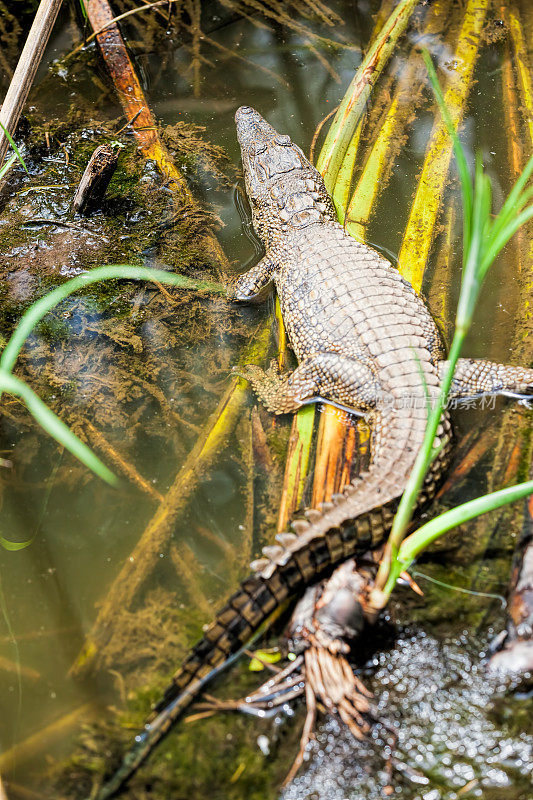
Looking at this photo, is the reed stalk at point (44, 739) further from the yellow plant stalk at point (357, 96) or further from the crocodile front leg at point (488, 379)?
the yellow plant stalk at point (357, 96)

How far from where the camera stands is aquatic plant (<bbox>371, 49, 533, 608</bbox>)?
192 centimetres

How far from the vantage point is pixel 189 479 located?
3230mm

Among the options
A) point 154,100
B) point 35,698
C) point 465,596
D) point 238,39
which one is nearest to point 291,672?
point 465,596

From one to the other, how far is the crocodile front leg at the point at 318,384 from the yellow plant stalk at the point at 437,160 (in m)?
0.95

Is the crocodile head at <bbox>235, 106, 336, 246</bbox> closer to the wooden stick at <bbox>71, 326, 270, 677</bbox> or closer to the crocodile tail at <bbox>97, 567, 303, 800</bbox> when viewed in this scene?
the wooden stick at <bbox>71, 326, 270, 677</bbox>

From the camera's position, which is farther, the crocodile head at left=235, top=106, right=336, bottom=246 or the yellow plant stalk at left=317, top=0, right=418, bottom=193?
the yellow plant stalk at left=317, top=0, right=418, bottom=193

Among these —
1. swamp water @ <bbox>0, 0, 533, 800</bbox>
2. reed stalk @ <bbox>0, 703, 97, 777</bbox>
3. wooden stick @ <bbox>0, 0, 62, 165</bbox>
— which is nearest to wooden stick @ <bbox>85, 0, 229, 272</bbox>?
swamp water @ <bbox>0, 0, 533, 800</bbox>

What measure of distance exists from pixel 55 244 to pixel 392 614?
3.38 metres

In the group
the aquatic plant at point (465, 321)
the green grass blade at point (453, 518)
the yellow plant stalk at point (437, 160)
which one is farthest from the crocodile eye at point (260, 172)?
the green grass blade at point (453, 518)

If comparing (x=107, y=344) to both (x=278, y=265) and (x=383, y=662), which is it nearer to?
(x=278, y=265)

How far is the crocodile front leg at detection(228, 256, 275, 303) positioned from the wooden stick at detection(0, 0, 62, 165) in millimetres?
1615

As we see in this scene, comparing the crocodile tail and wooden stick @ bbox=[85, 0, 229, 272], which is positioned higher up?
wooden stick @ bbox=[85, 0, 229, 272]

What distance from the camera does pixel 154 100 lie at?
5.45 m

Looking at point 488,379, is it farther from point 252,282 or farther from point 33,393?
point 33,393
